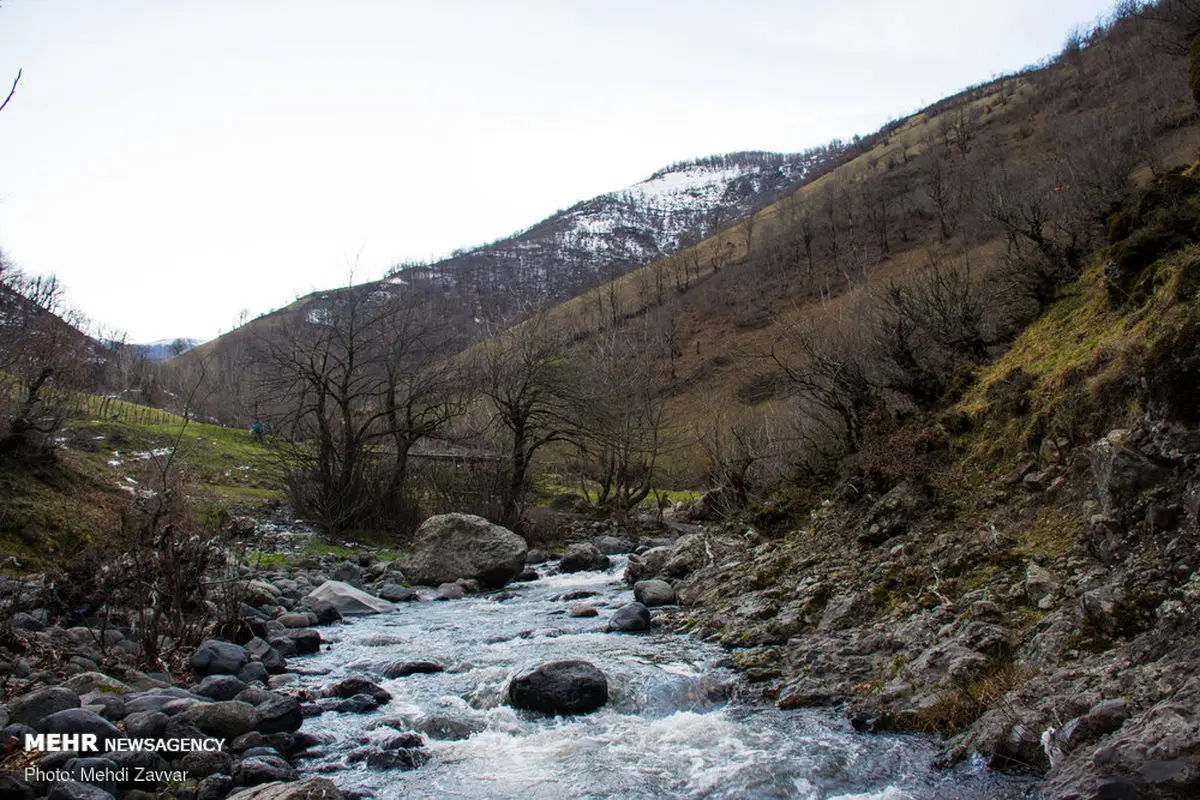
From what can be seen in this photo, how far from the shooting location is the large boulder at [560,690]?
26.1 feet

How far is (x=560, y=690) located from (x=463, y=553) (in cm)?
1007

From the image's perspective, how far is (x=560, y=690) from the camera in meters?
7.99

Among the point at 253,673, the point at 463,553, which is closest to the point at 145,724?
the point at 253,673

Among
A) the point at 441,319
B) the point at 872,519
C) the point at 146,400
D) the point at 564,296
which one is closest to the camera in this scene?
the point at 872,519

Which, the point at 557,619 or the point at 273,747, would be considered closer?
the point at 273,747

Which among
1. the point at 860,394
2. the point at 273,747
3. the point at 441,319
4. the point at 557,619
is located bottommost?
the point at 557,619

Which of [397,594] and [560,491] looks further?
[560,491]

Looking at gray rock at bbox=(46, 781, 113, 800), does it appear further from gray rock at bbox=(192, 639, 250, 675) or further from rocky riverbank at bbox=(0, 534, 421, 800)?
gray rock at bbox=(192, 639, 250, 675)

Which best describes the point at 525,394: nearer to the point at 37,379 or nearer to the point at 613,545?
the point at 613,545

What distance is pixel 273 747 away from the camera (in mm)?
6566

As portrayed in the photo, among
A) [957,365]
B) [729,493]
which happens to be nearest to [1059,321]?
[957,365]

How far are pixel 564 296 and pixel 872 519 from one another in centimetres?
11574

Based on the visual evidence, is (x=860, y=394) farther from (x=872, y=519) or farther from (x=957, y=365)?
(x=872, y=519)

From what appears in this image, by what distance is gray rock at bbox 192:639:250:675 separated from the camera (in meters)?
8.53
